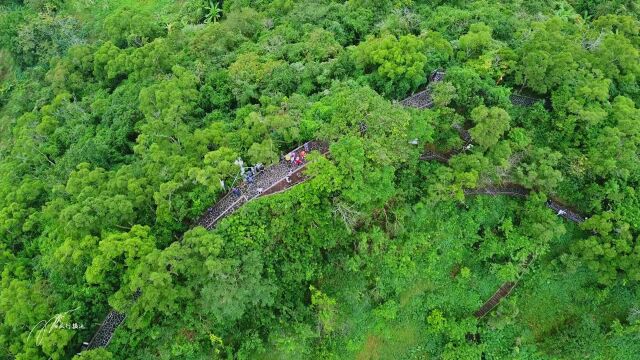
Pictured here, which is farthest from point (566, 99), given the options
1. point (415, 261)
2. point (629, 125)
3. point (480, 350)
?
point (480, 350)

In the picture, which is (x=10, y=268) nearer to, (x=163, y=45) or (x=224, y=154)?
(x=224, y=154)

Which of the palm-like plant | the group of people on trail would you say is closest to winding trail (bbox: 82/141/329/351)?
the group of people on trail

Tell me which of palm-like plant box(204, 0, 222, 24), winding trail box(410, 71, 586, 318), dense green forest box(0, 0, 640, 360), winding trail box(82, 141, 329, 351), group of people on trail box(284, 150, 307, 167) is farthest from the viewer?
palm-like plant box(204, 0, 222, 24)

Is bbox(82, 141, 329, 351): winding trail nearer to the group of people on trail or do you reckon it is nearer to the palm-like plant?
the group of people on trail

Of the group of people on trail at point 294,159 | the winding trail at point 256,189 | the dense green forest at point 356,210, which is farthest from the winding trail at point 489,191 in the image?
the group of people on trail at point 294,159

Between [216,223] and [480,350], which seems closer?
[216,223]
